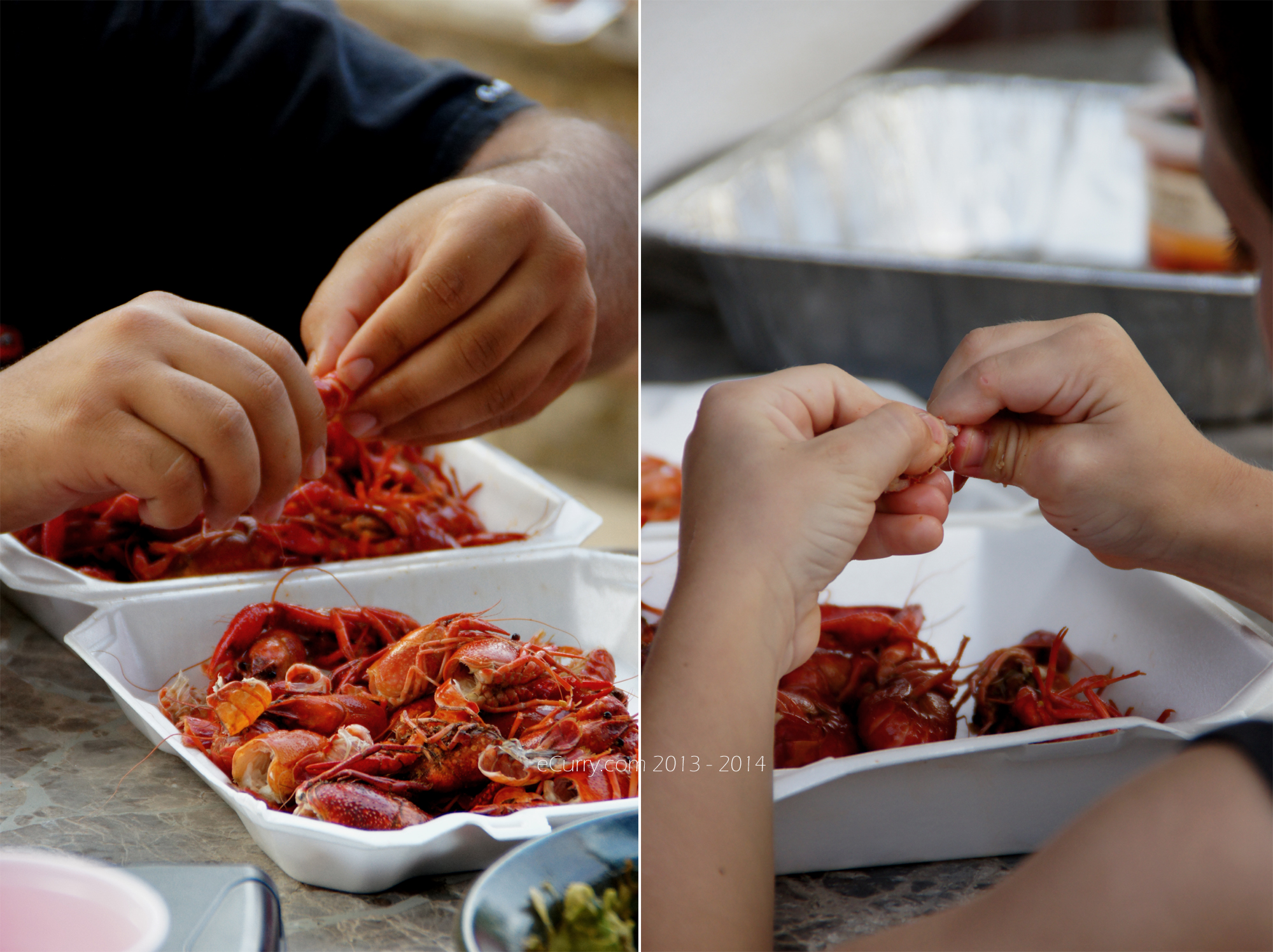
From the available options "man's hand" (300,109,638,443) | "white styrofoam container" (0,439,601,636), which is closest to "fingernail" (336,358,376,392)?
"man's hand" (300,109,638,443)

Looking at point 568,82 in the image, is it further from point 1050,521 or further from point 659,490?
point 1050,521

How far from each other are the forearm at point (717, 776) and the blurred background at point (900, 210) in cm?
22

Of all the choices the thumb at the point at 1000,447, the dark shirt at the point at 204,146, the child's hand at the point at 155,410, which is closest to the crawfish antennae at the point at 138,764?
the child's hand at the point at 155,410

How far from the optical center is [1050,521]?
423 mm

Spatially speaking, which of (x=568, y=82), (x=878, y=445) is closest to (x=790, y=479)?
(x=878, y=445)

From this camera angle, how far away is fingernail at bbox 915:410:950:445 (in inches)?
13.6

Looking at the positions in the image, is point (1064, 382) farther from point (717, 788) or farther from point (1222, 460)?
point (717, 788)

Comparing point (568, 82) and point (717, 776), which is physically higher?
point (568, 82)

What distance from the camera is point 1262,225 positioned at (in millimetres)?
299

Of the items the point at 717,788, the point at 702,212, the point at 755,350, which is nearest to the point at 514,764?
the point at 717,788

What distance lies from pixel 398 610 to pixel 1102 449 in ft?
1.17

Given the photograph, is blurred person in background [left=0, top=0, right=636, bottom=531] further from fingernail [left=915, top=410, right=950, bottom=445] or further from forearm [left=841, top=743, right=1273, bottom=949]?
forearm [left=841, top=743, right=1273, bottom=949]

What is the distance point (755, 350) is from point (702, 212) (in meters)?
0.19

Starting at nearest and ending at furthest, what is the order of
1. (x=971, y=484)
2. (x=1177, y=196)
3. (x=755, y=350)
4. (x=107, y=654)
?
(x=107, y=654)
(x=971, y=484)
(x=755, y=350)
(x=1177, y=196)
